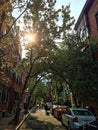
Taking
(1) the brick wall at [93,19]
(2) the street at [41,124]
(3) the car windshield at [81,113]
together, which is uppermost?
(1) the brick wall at [93,19]

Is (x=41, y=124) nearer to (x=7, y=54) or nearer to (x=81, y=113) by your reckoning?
(x=81, y=113)

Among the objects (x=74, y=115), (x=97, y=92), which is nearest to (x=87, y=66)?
(x=97, y=92)

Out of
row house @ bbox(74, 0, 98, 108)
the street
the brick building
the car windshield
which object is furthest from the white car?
the brick building

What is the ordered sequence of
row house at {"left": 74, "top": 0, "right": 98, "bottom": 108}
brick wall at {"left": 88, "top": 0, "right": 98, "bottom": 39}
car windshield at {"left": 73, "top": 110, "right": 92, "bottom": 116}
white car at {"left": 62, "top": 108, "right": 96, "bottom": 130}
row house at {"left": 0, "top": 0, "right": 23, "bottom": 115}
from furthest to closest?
row house at {"left": 74, "top": 0, "right": 98, "bottom": 108} < brick wall at {"left": 88, "top": 0, "right": 98, "bottom": 39} < car windshield at {"left": 73, "top": 110, "right": 92, "bottom": 116} < white car at {"left": 62, "top": 108, "right": 96, "bottom": 130} < row house at {"left": 0, "top": 0, "right": 23, "bottom": 115}

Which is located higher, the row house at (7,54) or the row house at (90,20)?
the row house at (90,20)

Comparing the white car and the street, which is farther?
the street

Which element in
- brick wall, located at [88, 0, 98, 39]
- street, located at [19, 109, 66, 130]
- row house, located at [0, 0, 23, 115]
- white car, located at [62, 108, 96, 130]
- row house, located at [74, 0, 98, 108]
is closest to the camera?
row house, located at [0, 0, 23, 115]

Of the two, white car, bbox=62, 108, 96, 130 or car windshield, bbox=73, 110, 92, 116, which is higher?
car windshield, bbox=73, 110, 92, 116

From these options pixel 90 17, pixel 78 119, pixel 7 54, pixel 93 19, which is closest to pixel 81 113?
pixel 78 119

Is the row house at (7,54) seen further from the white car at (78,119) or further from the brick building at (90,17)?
the brick building at (90,17)

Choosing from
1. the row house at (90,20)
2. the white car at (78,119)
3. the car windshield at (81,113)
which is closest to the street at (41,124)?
the car windshield at (81,113)

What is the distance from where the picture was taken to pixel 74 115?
13.8 meters

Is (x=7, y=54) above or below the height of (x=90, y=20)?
below

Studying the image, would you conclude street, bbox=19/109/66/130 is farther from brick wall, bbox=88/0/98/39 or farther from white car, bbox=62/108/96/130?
brick wall, bbox=88/0/98/39
